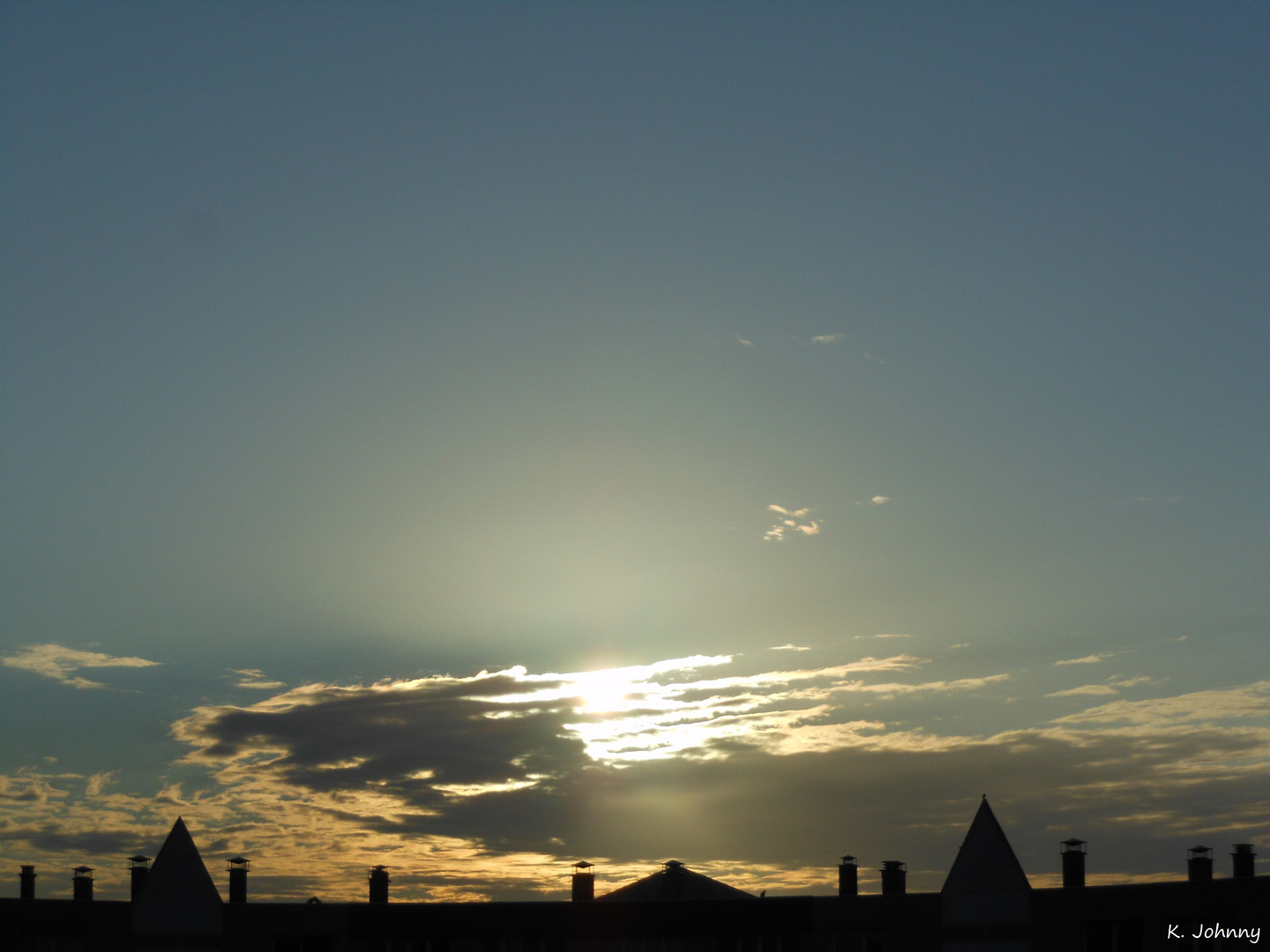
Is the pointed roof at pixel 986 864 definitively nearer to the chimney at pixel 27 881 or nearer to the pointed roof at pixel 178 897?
the pointed roof at pixel 178 897

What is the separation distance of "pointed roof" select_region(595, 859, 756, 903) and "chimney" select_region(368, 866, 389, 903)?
1003cm

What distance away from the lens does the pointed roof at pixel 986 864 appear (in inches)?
2009

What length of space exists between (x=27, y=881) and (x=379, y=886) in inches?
586

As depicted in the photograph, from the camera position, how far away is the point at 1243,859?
48.3 m

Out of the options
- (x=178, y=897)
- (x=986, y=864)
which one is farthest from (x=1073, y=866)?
(x=178, y=897)

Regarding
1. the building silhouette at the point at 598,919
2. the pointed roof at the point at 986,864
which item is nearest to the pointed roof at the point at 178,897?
the building silhouette at the point at 598,919

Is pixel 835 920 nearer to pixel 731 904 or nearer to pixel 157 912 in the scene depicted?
pixel 731 904

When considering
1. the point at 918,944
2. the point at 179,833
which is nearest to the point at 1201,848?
the point at 918,944

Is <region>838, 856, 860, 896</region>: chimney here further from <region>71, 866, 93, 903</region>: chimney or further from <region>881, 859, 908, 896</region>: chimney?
<region>71, 866, 93, 903</region>: chimney

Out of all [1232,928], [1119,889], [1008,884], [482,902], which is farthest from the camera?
[482,902]

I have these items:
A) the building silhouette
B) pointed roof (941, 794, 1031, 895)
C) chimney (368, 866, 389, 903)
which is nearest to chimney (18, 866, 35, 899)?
the building silhouette

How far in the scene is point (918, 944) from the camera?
51.7 m

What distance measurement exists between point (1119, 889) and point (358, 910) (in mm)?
28903

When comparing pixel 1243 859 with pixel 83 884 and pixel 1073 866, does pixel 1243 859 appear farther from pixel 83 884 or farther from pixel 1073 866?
pixel 83 884
